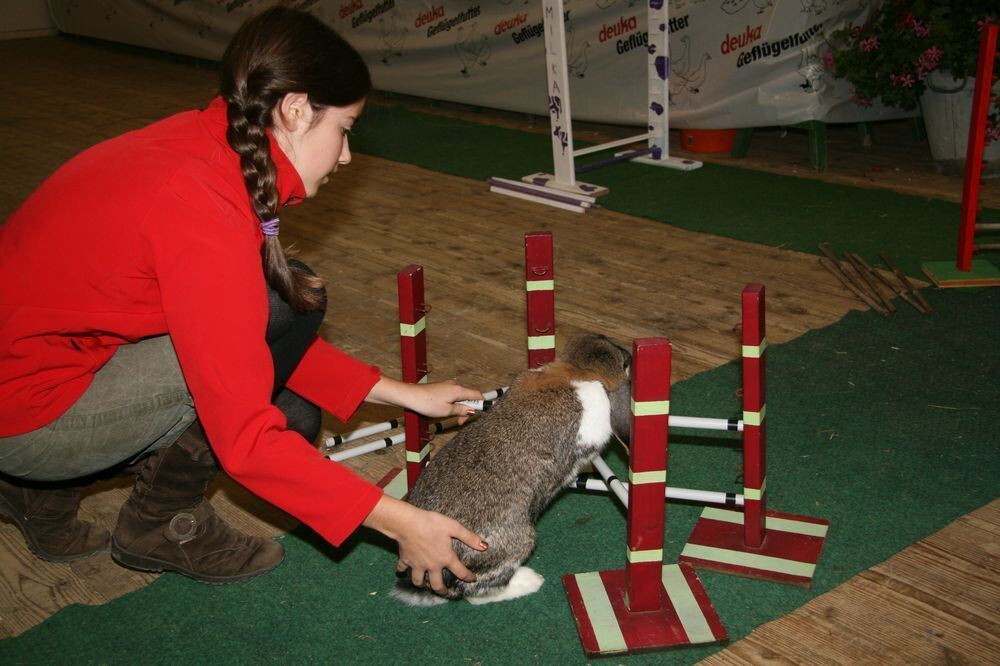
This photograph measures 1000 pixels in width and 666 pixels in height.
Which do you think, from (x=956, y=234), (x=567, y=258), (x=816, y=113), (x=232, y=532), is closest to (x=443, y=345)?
(x=567, y=258)

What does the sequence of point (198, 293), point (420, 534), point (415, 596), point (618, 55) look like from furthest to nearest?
point (618, 55)
point (415, 596)
point (420, 534)
point (198, 293)

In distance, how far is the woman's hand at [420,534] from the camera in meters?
1.67

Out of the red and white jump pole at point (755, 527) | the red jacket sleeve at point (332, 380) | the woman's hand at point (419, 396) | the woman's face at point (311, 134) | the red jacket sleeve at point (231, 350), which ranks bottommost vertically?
the red and white jump pole at point (755, 527)

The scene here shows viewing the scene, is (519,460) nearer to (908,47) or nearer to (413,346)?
(413,346)

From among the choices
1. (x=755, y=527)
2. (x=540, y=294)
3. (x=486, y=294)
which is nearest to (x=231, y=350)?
(x=540, y=294)

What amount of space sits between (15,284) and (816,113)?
16.0 ft

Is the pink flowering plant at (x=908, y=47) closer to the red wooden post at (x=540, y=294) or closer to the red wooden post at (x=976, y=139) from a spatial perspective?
the red wooden post at (x=976, y=139)

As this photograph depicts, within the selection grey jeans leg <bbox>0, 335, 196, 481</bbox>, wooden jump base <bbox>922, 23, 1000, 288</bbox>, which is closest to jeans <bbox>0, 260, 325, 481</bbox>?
grey jeans leg <bbox>0, 335, 196, 481</bbox>

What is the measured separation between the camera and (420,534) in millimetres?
1678

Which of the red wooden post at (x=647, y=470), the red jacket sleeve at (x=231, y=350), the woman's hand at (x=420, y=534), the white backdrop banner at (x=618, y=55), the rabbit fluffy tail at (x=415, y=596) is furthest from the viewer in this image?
the white backdrop banner at (x=618, y=55)

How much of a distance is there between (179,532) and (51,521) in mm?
371

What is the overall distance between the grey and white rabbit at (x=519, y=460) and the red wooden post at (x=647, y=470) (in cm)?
23

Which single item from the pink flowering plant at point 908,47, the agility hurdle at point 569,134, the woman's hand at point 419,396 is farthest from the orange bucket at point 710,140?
the woman's hand at point 419,396

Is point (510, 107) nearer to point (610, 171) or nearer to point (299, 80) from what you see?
point (610, 171)
